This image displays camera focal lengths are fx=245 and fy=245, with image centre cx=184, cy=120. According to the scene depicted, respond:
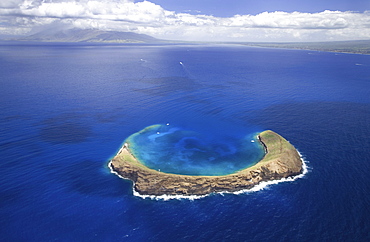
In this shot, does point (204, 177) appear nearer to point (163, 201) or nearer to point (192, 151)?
point (163, 201)

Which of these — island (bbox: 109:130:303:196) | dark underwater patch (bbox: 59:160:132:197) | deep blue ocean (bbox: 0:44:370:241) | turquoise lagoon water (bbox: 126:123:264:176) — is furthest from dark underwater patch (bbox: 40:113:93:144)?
island (bbox: 109:130:303:196)

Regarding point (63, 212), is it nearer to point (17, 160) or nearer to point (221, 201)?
point (17, 160)

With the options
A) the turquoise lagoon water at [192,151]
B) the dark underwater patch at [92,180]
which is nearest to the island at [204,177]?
the dark underwater patch at [92,180]

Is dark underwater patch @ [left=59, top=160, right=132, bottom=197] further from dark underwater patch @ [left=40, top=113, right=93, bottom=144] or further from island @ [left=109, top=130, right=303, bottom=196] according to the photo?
dark underwater patch @ [left=40, top=113, right=93, bottom=144]

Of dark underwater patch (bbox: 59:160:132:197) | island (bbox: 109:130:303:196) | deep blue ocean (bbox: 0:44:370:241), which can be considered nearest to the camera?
deep blue ocean (bbox: 0:44:370:241)

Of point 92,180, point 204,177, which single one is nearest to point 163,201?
point 204,177
